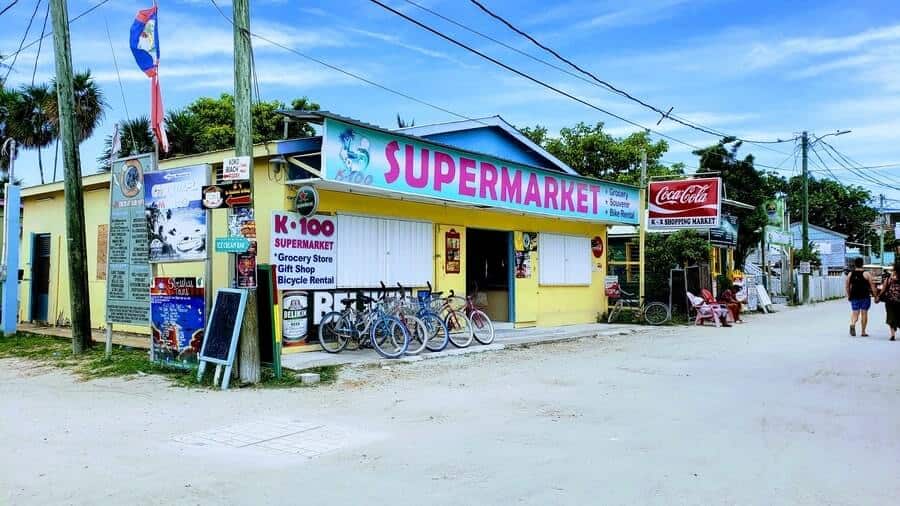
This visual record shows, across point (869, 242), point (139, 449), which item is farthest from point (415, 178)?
point (869, 242)

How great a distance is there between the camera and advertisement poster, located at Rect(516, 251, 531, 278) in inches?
666

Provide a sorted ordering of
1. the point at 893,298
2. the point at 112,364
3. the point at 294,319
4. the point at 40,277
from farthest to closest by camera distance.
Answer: the point at 40,277
the point at 893,298
the point at 294,319
the point at 112,364

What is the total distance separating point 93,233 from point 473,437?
12.1m

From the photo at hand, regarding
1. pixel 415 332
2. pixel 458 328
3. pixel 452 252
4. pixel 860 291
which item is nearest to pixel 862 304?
pixel 860 291

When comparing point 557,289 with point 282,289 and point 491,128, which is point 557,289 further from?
point 282,289

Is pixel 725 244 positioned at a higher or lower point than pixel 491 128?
lower

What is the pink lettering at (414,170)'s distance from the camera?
40.9 feet

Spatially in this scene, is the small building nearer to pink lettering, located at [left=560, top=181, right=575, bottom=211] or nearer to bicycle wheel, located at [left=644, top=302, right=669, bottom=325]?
bicycle wheel, located at [left=644, top=302, right=669, bottom=325]

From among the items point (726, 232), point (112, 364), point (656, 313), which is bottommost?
point (112, 364)

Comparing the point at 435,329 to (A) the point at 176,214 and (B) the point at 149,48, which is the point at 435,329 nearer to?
(A) the point at 176,214

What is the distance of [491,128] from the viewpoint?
55.0ft

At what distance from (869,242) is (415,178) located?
6455 cm

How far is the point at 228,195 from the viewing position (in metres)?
9.31

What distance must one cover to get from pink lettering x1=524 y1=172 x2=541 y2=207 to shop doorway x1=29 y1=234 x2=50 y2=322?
1132 centimetres
